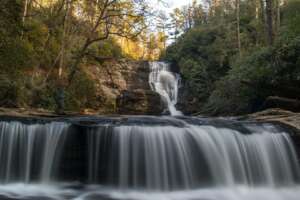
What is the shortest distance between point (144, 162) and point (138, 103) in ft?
43.8

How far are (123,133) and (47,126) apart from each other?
6.39ft

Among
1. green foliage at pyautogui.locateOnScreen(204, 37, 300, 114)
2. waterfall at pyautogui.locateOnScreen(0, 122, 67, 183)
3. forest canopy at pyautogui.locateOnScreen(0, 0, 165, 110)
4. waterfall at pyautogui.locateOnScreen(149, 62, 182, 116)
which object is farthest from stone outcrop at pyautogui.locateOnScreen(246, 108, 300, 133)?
waterfall at pyautogui.locateOnScreen(149, 62, 182, 116)

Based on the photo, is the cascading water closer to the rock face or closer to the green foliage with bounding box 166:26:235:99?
the rock face

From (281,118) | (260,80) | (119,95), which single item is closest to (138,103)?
(119,95)

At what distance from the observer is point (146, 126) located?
9.88 metres

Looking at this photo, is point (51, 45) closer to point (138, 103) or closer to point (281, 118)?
point (138, 103)

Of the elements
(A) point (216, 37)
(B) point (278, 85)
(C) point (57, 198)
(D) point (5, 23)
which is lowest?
(C) point (57, 198)

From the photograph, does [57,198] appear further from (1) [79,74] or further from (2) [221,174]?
(1) [79,74]

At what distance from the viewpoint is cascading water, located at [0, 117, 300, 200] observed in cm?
884

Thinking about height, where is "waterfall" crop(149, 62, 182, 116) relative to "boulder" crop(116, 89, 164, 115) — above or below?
above

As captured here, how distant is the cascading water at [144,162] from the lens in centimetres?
884

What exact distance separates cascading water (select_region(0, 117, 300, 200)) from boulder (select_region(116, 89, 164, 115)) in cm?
1205

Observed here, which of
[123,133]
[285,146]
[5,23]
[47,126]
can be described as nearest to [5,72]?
[5,23]

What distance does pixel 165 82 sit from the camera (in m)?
26.5
